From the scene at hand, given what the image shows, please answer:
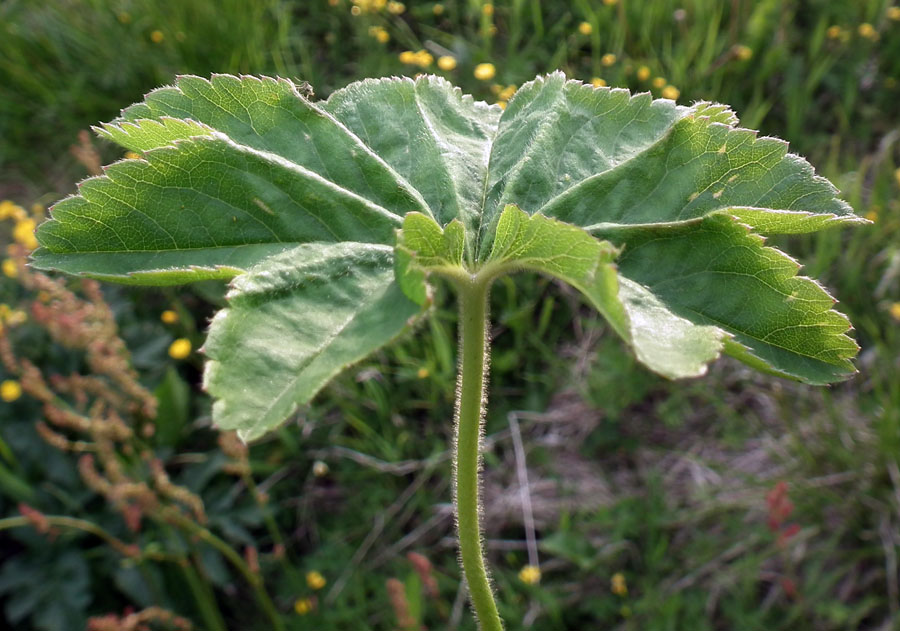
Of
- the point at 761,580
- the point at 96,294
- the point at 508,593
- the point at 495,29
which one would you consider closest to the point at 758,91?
the point at 495,29

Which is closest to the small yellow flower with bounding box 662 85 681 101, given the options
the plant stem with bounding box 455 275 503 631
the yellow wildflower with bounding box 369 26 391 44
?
the yellow wildflower with bounding box 369 26 391 44

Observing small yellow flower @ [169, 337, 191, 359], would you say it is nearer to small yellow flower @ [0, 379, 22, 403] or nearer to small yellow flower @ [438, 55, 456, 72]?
small yellow flower @ [0, 379, 22, 403]

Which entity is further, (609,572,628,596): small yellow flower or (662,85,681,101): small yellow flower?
(662,85,681,101): small yellow flower

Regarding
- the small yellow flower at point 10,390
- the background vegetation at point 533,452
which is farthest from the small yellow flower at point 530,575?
the small yellow flower at point 10,390

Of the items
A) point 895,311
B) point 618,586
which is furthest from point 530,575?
point 895,311

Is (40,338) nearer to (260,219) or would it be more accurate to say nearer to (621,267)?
(260,219)

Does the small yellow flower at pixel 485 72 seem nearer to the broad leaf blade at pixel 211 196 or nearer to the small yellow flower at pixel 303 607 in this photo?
the small yellow flower at pixel 303 607
